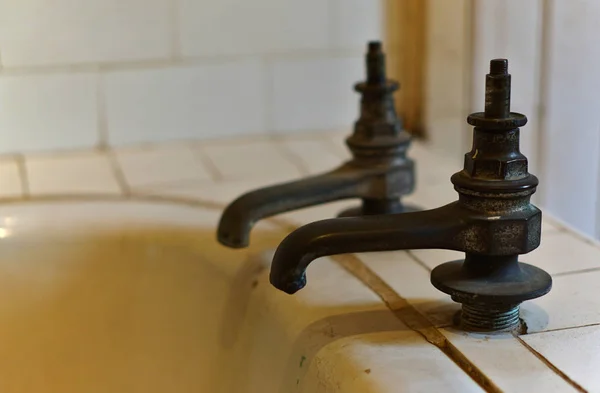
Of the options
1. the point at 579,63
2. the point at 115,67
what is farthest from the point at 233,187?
the point at 579,63

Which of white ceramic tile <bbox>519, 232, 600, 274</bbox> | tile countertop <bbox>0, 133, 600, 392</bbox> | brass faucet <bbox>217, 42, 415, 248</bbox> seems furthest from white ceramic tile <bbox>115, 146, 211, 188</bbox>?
white ceramic tile <bbox>519, 232, 600, 274</bbox>

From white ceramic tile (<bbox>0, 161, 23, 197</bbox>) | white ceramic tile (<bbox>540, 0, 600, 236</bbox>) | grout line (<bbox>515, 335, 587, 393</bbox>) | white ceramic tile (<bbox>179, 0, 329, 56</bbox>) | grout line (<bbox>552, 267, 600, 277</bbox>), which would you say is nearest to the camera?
grout line (<bbox>515, 335, 587, 393</bbox>)

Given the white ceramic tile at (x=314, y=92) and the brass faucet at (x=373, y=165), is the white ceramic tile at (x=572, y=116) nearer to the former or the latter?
the brass faucet at (x=373, y=165)

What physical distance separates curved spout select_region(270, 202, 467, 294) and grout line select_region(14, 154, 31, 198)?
0.39 meters

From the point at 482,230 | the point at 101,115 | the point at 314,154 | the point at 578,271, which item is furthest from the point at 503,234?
the point at 101,115

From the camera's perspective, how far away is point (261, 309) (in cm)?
54

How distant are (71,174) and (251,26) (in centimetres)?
24

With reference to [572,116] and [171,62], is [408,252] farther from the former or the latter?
[171,62]

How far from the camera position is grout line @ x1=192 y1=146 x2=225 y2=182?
0.79 m

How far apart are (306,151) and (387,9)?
0.60ft

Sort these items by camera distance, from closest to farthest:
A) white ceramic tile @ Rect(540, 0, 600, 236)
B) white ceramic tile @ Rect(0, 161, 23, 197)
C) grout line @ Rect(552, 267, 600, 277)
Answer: grout line @ Rect(552, 267, 600, 277) → white ceramic tile @ Rect(540, 0, 600, 236) → white ceramic tile @ Rect(0, 161, 23, 197)

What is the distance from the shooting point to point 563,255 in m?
0.55

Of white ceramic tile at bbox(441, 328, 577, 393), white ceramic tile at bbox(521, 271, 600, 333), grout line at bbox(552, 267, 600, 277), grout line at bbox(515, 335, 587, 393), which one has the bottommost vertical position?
white ceramic tile at bbox(441, 328, 577, 393)

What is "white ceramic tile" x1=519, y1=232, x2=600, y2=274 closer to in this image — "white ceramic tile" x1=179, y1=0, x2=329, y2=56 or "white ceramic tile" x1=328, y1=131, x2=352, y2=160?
"white ceramic tile" x1=328, y1=131, x2=352, y2=160
